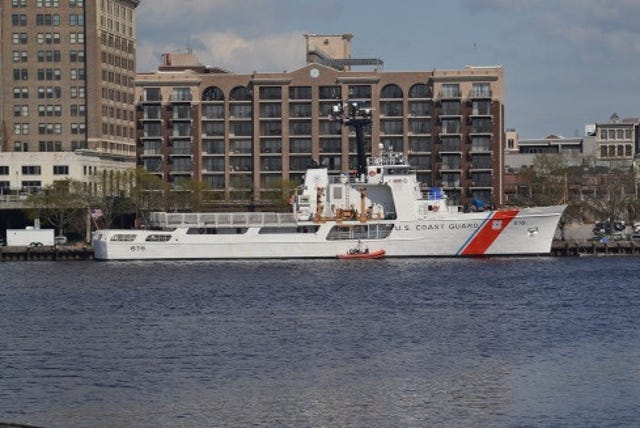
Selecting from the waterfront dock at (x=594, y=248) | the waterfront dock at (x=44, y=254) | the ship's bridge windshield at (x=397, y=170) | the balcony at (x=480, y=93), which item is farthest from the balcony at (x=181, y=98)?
the waterfront dock at (x=594, y=248)

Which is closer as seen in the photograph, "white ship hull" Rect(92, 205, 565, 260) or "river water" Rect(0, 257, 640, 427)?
"river water" Rect(0, 257, 640, 427)

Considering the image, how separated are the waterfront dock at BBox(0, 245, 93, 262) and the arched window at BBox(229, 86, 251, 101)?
49640mm

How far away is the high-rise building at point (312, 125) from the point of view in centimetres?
19675

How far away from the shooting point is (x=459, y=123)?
197 m

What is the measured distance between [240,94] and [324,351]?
5247 inches

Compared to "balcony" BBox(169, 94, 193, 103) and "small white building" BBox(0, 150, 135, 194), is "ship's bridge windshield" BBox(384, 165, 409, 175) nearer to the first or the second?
"small white building" BBox(0, 150, 135, 194)

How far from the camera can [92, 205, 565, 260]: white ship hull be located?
464ft

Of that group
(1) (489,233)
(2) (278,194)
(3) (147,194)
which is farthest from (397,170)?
(3) (147,194)

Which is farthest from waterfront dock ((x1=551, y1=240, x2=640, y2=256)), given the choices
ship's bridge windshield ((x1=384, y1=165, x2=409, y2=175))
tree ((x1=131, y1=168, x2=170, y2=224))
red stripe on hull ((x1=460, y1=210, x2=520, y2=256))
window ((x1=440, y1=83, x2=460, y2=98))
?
tree ((x1=131, y1=168, x2=170, y2=224))

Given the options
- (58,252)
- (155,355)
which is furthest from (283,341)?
(58,252)

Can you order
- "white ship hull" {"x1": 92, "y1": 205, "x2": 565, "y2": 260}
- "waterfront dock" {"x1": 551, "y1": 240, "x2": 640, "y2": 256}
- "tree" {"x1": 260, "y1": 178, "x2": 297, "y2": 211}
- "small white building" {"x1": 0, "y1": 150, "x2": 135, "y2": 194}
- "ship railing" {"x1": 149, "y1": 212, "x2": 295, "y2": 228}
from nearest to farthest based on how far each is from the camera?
1. "white ship hull" {"x1": 92, "y1": 205, "x2": 565, "y2": 260}
2. "ship railing" {"x1": 149, "y1": 212, "x2": 295, "y2": 228}
3. "waterfront dock" {"x1": 551, "y1": 240, "x2": 640, "y2": 256}
4. "tree" {"x1": 260, "y1": 178, "x2": 297, "y2": 211}
5. "small white building" {"x1": 0, "y1": 150, "x2": 135, "y2": 194}

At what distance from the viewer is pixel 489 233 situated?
142000mm

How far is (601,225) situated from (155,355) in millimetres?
134103

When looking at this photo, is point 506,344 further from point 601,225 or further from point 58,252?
point 601,225
